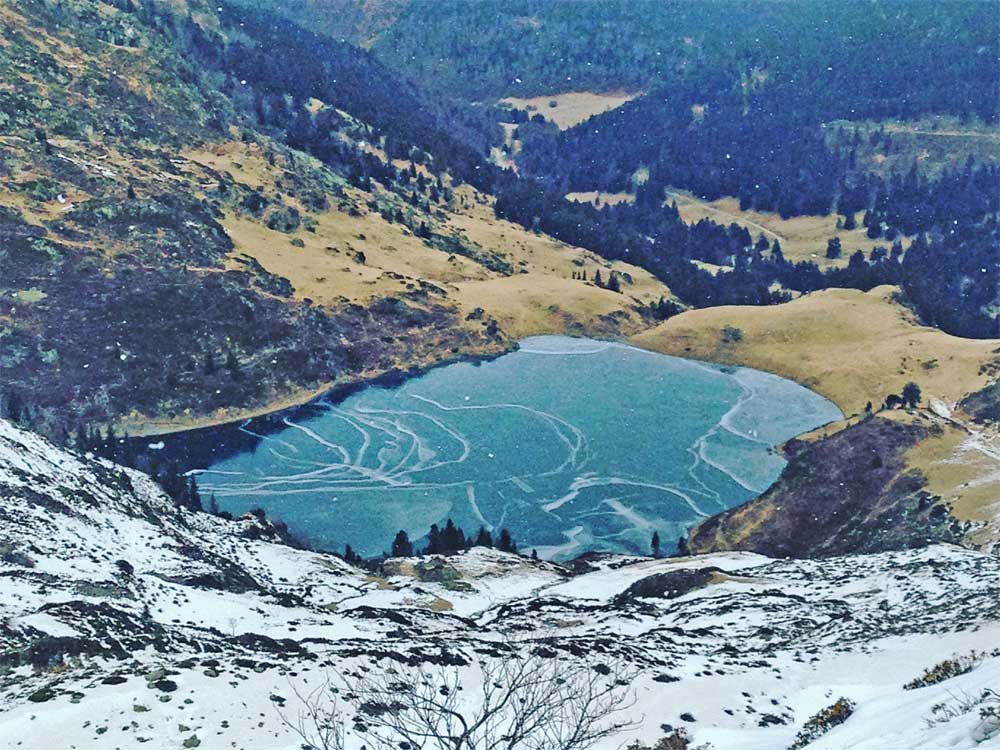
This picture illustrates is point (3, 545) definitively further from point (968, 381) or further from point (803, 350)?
point (803, 350)

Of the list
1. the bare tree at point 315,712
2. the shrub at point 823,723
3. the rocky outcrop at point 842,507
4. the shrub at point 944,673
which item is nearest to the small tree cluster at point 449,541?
the rocky outcrop at point 842,507

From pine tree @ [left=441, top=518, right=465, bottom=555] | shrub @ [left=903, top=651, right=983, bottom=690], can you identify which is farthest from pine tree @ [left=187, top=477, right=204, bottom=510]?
shrub @ [left=903, top=651, right=983, bottom=690]

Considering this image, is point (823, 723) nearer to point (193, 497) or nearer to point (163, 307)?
point (193, 497)

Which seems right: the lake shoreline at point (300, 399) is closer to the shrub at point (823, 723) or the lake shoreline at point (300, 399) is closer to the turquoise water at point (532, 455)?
the turquoise water at point (532, 455)

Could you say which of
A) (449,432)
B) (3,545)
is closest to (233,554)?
(3,545)

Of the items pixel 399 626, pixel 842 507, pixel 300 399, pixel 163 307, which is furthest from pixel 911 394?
pixel 163 307

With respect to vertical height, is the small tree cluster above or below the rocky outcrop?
below

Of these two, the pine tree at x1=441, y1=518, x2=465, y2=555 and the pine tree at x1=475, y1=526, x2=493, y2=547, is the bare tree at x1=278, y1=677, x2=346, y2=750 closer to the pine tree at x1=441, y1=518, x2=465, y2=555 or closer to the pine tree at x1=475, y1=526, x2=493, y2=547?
the pine tree at x1=441, y1=518, x2=465, y2=555
